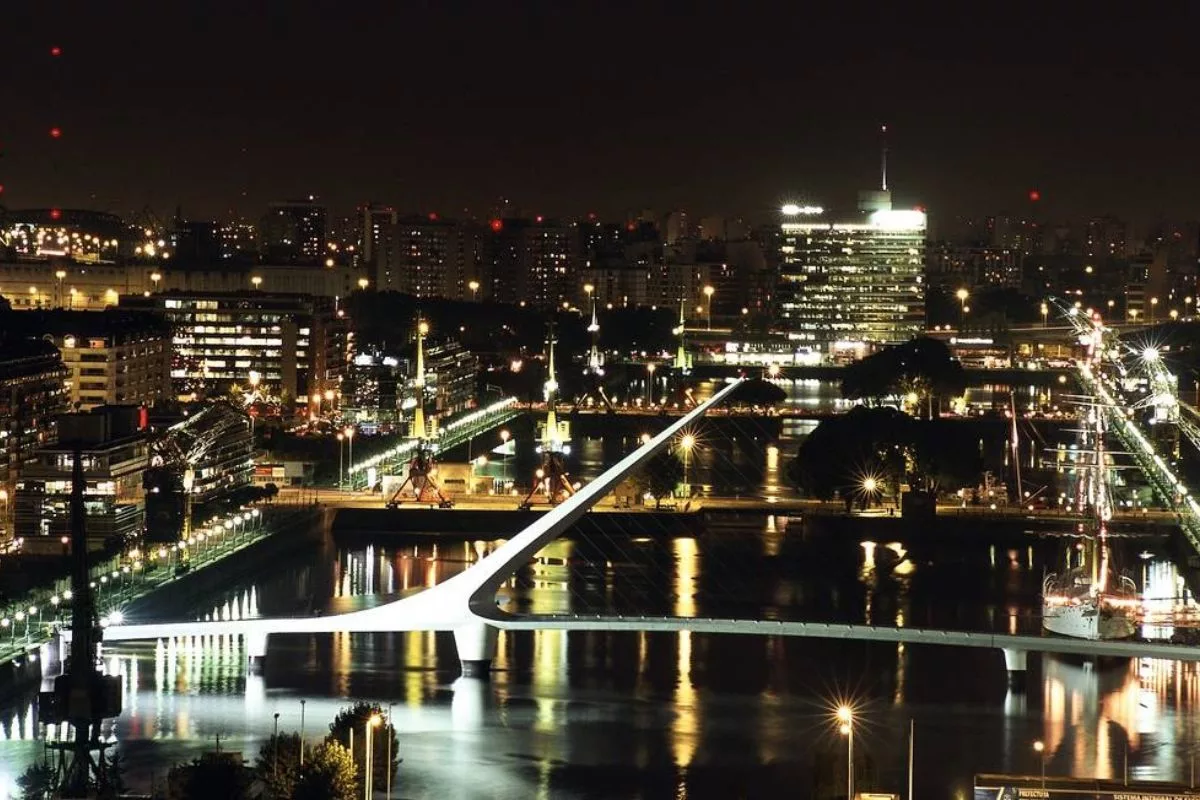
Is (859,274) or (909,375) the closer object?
(909,375)

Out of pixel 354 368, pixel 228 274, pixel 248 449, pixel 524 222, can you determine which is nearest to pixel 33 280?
pixel 228 274

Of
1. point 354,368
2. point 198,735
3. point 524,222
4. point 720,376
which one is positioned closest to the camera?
point 198,735

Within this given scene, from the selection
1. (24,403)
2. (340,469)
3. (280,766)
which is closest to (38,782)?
(280,766)

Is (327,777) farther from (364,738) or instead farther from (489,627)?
(489,627)

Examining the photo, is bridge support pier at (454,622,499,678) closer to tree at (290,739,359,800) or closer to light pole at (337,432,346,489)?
tree at (290,739,359,800)

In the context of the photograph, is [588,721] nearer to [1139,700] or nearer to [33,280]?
[1139,700]

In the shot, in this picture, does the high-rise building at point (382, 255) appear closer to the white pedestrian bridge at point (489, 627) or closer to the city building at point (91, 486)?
the city building at point (91, 486)
